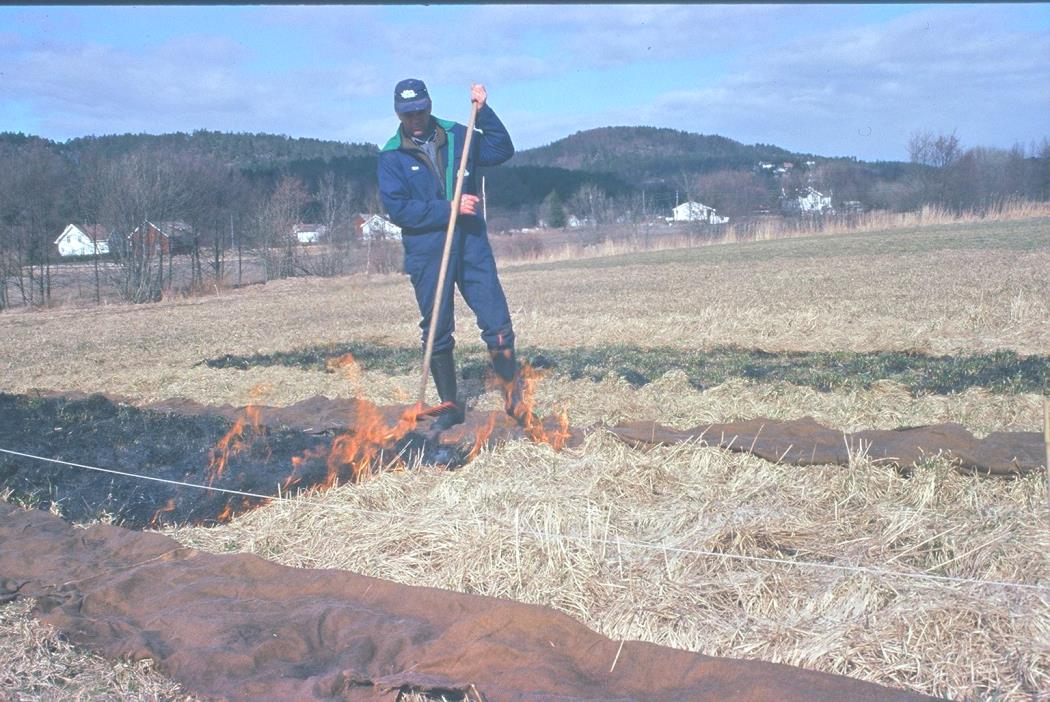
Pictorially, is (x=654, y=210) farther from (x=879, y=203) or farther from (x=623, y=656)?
(x=623, y=656)

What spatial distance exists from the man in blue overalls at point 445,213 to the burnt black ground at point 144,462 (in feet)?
3.32

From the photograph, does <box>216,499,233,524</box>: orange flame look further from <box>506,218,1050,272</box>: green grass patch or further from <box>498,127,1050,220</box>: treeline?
<box>498,127,1050,220</box>: treeline

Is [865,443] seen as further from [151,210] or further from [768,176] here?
[768,176]

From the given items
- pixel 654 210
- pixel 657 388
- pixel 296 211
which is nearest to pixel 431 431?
pixel 657 388

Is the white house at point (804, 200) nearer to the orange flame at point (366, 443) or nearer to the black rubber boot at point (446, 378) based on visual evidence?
the black rubber boot at point (446, 378)

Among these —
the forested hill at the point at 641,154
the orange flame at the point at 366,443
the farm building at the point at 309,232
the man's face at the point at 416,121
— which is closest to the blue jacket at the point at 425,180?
the man's face at the point at 416,121

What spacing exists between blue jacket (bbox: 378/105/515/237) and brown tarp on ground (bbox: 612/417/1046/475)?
2.14m

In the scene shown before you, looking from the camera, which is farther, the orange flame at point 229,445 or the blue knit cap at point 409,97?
the blue knit cap at point 409,97

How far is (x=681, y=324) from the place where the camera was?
522 inches

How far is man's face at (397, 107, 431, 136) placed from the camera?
22.5 ft

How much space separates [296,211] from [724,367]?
31.5 metres

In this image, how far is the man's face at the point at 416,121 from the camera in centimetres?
685

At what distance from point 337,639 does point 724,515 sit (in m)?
1.84

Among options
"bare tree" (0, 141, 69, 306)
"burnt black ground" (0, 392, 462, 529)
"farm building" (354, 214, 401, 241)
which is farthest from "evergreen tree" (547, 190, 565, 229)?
"burnt black ground" (0, 392, 462, 529)
